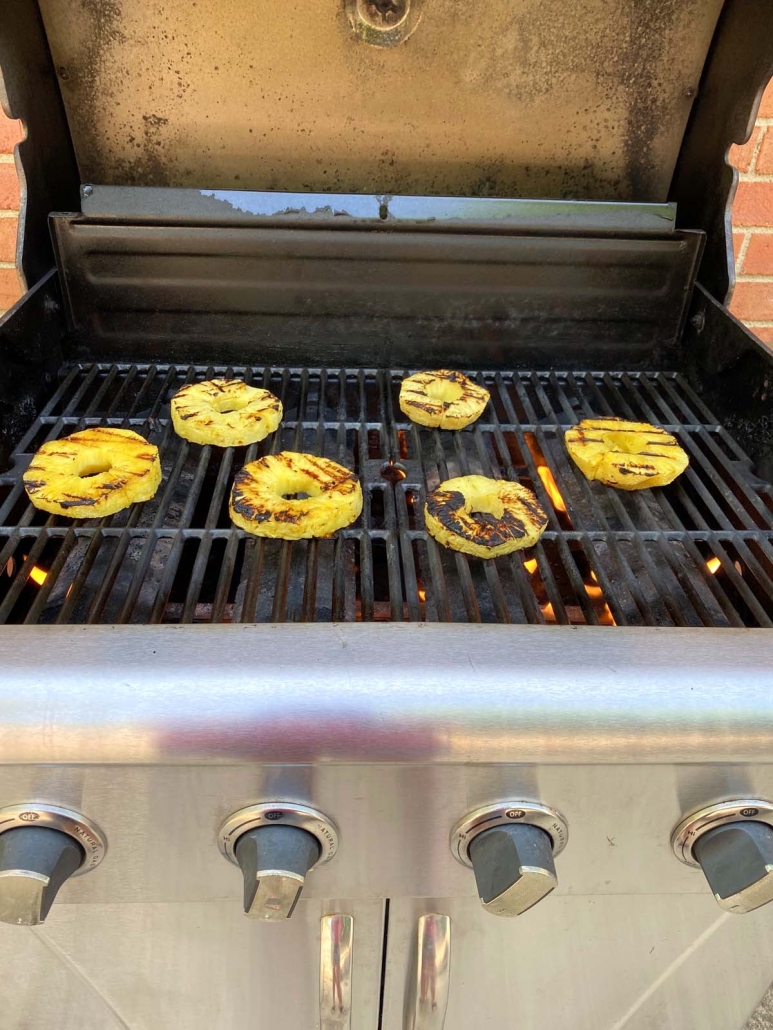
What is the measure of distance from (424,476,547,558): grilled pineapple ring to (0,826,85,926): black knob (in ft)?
2.44

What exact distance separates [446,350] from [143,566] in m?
1.01

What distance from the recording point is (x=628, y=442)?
155 cm

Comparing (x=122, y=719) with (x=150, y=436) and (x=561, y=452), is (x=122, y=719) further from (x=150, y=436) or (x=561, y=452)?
(x=561, y=452)

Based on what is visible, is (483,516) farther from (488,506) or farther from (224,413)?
(224,413)

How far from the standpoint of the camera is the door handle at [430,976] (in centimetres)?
114

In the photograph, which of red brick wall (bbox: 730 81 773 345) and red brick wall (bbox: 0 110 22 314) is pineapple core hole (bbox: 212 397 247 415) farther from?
red brick wall (bbox: 730 81 773 345)

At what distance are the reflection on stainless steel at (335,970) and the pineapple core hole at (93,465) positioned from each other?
2.99ft

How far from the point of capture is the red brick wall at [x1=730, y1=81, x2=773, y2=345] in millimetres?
2229

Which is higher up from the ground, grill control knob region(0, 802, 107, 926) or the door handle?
grill control knob region(0, 802, 107, 926)

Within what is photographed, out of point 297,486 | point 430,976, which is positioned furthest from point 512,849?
point 297,486

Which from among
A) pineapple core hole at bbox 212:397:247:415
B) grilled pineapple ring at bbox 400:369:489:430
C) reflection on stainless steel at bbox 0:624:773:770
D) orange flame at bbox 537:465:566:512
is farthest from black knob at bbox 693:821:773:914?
pineapple core hole at bbox 212:397:247:415

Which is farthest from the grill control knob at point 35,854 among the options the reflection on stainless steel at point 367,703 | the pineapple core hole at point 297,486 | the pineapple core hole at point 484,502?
the pineapple core hole at point 484,502

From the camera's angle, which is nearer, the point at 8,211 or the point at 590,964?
the point at 590,964

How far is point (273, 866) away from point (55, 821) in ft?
0.88
